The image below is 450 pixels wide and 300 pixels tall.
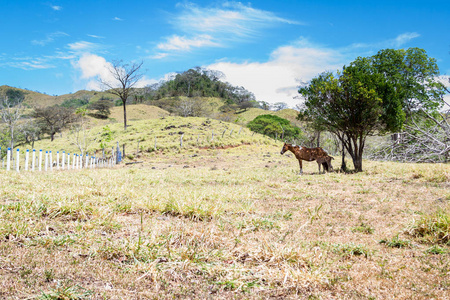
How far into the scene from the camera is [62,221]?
5000 millimetres

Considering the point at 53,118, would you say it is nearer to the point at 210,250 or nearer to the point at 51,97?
the point at 210,250

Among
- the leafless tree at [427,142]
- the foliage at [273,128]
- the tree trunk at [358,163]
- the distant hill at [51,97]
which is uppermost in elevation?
the distant hill at [51,97]

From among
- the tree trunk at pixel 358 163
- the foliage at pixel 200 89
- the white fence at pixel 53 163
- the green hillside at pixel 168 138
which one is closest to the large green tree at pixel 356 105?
the tree trunk at pixel 358 163

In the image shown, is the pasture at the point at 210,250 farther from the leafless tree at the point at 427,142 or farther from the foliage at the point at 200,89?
the foliage at the point at 200,89

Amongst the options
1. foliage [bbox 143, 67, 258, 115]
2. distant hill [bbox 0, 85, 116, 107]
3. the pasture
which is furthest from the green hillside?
distant hill [bbox 0, 85, 116, 107]

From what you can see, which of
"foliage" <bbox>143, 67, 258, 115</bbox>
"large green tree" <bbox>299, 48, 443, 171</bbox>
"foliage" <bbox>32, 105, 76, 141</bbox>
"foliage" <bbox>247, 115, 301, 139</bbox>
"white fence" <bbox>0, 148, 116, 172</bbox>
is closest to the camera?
"white fence" <bbox>0, 148, 116, 172</bbox>

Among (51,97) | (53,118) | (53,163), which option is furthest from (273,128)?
(51,97)

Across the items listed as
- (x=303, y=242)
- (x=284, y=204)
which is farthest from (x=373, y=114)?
(x=303, y=242)

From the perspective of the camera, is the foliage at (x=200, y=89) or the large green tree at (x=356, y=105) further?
the foliage at (x=200, y=89)

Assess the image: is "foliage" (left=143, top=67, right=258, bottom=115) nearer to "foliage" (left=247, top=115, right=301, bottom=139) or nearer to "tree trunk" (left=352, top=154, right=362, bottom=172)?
"foliage" (left=247, top=115, right=301, bottom=139)

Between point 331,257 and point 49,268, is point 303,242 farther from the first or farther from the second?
point 49,268

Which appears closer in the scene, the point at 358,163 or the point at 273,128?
the point at 358,163

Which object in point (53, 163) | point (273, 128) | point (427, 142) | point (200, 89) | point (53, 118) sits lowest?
point (53, 163)

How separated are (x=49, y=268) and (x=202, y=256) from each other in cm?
167
